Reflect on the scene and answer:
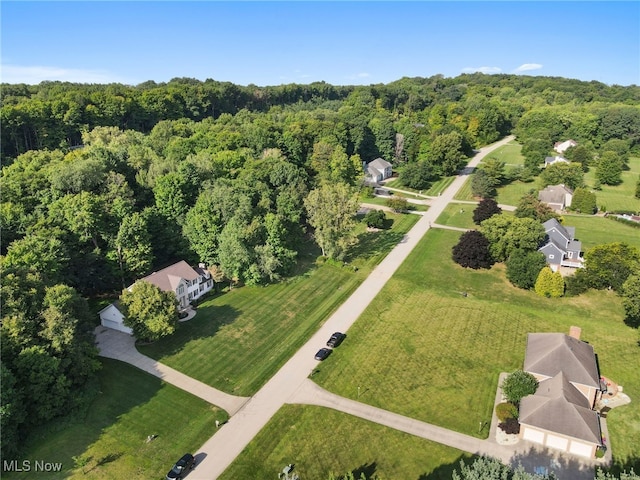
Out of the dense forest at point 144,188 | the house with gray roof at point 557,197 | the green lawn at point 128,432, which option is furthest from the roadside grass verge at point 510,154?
the green lawn at point 128,432

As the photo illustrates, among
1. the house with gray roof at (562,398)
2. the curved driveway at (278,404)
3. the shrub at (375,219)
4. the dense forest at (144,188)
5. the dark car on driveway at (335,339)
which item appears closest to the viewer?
the house with gray roof at (562,398)

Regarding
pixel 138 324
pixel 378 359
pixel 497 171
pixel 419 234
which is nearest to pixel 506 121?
pixel 497 171

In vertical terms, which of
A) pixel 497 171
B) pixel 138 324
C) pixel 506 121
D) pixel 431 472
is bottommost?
pixel 431 472

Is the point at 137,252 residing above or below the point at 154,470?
above

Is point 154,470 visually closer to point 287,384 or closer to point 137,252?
point 287,384

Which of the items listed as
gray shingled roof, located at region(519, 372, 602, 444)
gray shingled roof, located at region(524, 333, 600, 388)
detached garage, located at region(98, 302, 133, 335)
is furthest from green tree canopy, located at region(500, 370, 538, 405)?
detached garage, located at region(98, 302, 133, 335)

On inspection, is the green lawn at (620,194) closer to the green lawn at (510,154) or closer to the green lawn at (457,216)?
the green lawn at (510,154)
